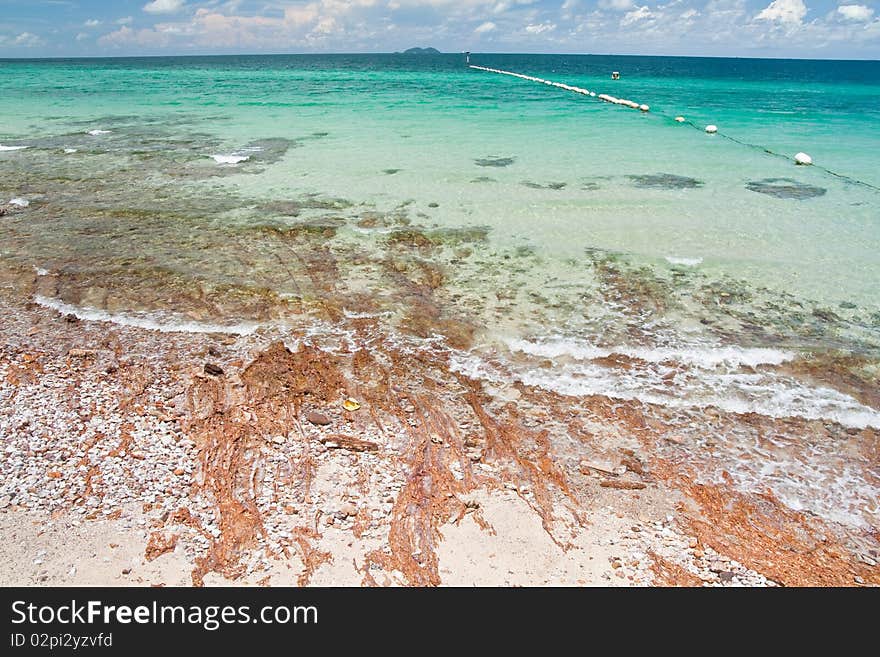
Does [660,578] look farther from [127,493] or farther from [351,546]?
[127,493]

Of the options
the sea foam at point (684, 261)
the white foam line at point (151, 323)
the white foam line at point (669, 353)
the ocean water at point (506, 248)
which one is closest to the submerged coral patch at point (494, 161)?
the ocean water at point (506, 248)

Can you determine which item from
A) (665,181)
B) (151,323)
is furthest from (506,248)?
(665,181)

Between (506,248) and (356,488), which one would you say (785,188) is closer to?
(506,248)

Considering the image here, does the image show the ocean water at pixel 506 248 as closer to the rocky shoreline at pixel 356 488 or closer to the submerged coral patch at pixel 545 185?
the submerged coral patch at pixel 545 185
